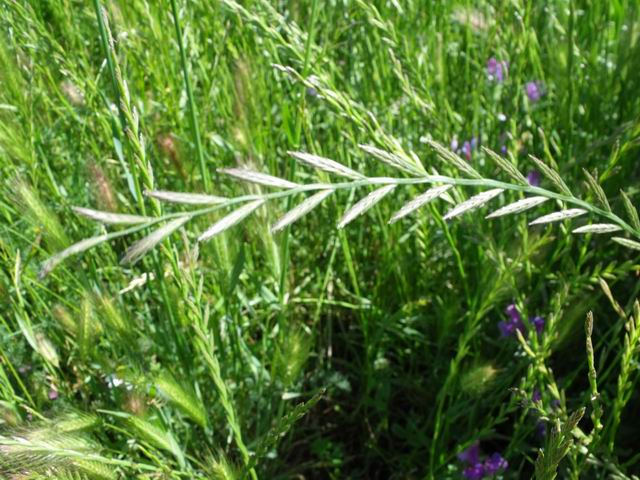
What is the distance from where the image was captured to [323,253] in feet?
5.62

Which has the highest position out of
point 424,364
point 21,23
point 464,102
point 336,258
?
point 21,23

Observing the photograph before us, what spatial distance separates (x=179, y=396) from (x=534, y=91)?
3.89 ft

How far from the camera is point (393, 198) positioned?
5.21ft

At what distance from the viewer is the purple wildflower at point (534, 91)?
6.03 feet

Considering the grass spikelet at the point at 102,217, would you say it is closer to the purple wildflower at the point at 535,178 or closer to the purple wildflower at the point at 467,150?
the purple wildflower at the point at 467,150

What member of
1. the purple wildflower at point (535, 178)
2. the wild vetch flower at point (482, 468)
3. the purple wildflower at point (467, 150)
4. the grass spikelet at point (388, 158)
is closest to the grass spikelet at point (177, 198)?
the grass spikelet at point (388, 158)

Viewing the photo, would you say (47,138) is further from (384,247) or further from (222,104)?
(384,247)

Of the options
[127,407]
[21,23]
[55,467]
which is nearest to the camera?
[55,467]

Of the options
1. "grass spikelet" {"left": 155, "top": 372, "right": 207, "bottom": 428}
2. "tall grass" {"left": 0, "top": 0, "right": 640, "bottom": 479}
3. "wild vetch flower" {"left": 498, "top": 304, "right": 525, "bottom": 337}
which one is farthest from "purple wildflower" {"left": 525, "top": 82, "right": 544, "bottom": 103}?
"grass spikelet" {"left": 155, "top": 372, "right": 207, "bottom": 428}

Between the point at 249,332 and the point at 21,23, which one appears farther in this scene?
the point at 249,332

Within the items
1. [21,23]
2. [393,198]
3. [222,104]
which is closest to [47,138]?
[21,23]

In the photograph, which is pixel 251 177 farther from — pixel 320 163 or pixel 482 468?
pixel 482 468

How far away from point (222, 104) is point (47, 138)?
15.1 inches

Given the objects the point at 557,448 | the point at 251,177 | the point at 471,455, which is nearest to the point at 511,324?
the point at 471,455
